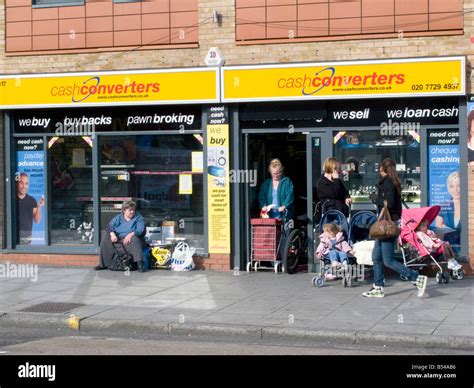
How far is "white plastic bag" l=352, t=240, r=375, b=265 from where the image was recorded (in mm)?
13633

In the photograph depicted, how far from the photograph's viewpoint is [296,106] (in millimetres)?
15445

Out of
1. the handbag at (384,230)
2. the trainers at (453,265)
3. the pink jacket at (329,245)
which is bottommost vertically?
the trainers at (453,265)

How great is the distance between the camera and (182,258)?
15.9 m

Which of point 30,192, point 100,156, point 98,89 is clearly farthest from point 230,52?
point 30,192

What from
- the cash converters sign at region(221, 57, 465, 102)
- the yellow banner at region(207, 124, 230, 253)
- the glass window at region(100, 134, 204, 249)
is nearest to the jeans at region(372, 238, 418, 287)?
the cash converters sign at region(221, 57, 465, 102)

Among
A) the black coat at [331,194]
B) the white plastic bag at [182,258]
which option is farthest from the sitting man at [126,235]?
the black coat at [331,194]

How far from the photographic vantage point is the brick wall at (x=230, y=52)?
572 inches

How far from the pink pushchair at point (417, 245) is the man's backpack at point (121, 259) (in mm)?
4940

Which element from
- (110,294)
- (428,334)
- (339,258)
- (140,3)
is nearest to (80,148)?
(140,3)

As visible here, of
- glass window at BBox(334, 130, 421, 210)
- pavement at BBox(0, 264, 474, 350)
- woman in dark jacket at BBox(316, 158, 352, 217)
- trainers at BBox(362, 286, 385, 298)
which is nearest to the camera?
pavement at BBox(0, 264, 474, 350)

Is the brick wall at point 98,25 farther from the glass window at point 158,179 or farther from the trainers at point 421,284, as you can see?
the trainers at point 421,284

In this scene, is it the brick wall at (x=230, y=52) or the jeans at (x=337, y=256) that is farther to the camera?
the brick wall at (x=230, y=52)

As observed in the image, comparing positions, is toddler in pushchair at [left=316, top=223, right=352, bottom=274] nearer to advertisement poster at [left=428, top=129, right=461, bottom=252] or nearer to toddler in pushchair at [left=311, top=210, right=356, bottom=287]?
toddler in pushchair at [left=311, top=210, right=356, bottom=287]

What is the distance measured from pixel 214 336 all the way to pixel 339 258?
359 centimetres
